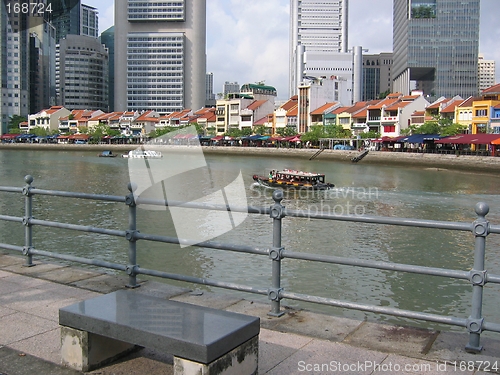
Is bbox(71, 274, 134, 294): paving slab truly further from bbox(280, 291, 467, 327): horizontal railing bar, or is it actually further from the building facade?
the building facade

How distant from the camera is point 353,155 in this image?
2611 inches

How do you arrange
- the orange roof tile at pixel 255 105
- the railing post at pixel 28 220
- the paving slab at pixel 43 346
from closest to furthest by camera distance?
the paving slab at pixel 43 346 < the railing post at pixel 28 220 < the orange roof tile at pixel 255 105

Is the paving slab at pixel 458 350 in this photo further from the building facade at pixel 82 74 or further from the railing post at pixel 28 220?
the building facade at pixel 82 74

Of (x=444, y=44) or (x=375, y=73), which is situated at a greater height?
(x=375, y=73)

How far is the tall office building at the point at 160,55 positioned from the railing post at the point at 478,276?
13377cm

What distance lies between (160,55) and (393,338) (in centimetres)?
13994

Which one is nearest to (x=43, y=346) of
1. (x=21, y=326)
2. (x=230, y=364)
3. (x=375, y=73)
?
(x=21, y=326)

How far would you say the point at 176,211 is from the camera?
2294 centimetres

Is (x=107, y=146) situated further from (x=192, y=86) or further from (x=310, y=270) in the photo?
(x=310, y=270)

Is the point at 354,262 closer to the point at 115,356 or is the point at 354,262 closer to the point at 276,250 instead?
the point at 276,250

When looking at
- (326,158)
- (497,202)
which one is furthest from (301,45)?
(497,202)

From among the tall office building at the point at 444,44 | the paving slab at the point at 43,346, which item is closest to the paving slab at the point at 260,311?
the paving slab at the point at 43,346

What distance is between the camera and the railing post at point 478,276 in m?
3.56

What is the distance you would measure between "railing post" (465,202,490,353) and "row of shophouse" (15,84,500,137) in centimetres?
6190
